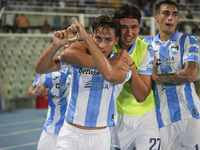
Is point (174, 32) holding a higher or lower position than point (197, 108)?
higher

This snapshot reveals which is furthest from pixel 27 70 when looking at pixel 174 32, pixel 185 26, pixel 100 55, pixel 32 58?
pixel 100 55

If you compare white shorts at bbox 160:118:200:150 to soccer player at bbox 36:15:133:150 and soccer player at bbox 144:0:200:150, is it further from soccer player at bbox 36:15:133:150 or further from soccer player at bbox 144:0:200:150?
soccer player at bbox 36:15:133:150

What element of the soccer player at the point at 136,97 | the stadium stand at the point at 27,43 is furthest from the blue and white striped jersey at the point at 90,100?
the stadium stand at the point at 27,43

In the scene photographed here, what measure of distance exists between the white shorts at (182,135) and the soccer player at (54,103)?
136cm

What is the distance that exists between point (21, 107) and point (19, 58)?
9.25 ft

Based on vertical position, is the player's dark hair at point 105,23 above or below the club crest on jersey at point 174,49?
above

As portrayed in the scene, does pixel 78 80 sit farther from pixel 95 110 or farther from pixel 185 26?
pixel 185 26

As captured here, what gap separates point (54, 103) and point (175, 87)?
1610mm

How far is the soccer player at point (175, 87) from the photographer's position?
3283 mm

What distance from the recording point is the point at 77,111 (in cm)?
263

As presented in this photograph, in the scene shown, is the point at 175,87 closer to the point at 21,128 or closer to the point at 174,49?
the point at 174,49

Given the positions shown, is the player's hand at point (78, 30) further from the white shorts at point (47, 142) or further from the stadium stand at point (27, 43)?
the stadium stand at point (27, 43)

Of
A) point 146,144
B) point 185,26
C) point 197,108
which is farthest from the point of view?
point 185,26

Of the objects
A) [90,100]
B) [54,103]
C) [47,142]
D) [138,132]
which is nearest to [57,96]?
[54,103]
